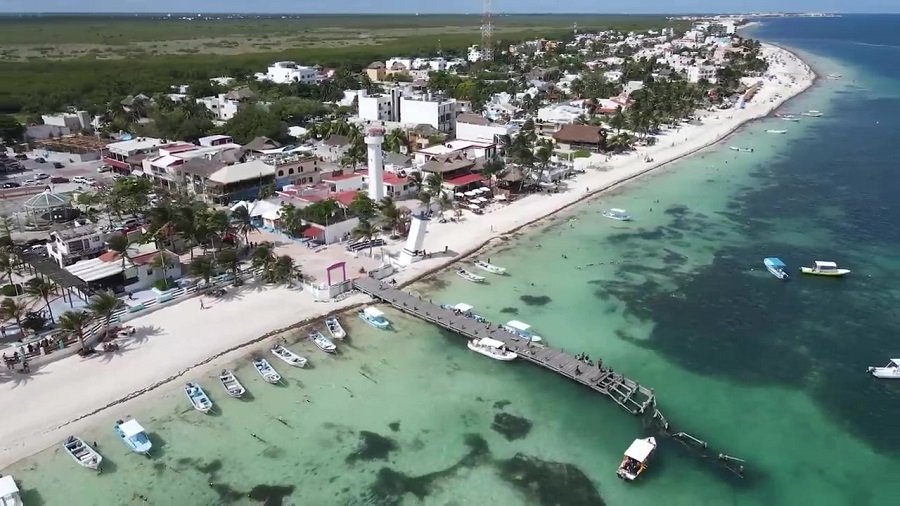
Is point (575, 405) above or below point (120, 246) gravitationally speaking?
below

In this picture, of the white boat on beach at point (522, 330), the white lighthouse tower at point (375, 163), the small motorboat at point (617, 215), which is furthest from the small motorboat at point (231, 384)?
the small motorboat at point (617, 215)

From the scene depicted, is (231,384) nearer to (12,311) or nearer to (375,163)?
(12,311)

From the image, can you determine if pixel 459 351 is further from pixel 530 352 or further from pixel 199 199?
pixel 199 199

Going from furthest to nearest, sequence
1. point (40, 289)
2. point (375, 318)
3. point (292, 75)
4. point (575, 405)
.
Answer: point (292, 75)
point (375, 318)
point (40, 289)
point (575, 405)

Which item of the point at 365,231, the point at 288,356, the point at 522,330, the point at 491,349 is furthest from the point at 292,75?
the point at 491,349

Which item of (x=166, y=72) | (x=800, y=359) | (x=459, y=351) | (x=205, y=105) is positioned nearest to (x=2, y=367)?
(x=459, y=351)

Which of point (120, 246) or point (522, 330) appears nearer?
point (522, 330)

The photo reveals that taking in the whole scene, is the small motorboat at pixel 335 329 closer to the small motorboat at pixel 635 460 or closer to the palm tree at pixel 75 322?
the palm tree at pixel 75 322
